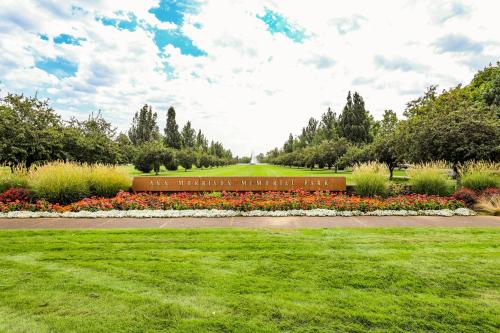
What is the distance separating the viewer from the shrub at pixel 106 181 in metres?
10.9

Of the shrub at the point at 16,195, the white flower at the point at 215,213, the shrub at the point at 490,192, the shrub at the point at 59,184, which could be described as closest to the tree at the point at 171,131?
the shrub at the point at 59,184

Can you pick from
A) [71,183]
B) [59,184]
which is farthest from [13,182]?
[71,183]

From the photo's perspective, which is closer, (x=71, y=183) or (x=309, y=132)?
(x=71, y=183)

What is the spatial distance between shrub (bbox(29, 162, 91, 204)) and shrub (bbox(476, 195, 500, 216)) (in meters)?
11.9

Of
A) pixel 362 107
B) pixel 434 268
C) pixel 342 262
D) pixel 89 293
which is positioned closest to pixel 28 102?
pixel 89 293

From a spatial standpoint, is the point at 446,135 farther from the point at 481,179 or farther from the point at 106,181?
the point at 106,181

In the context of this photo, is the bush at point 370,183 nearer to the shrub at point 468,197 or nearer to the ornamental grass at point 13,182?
the shrub at point 468,197

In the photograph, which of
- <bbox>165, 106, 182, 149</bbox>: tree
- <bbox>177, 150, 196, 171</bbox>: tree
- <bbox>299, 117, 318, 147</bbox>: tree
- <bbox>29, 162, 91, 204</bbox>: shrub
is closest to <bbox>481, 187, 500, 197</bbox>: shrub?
<bbox>29, 162, 91, 204</bbox>: shrub

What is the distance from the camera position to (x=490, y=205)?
9156mm

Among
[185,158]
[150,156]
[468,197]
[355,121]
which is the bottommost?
[468,197]

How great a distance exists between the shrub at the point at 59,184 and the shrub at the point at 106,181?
1.80 ft

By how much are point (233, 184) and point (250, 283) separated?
8.70 meters

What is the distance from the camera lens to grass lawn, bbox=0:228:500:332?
3096 mm

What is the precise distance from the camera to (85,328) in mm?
2986
